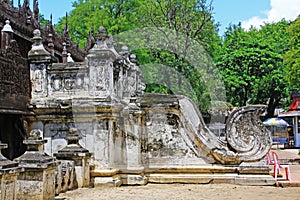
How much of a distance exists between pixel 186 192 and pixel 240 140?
80.0 inches

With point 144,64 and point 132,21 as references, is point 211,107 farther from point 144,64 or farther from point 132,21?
point 132,21

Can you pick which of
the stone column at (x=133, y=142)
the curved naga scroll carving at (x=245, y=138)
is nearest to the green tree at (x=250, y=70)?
the curved naga scroll carving at (x=245, y=138)

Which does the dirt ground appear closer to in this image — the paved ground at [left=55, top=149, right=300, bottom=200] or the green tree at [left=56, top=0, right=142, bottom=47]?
the paved ground at [left=55, top=149, right=300, bottom=200]

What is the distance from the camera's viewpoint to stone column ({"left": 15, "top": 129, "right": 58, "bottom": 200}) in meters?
6.43

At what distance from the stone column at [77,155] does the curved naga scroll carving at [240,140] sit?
2.62 m

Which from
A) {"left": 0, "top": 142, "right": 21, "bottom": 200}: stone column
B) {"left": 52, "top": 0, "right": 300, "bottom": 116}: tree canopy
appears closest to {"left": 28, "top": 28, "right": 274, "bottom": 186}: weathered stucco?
{"left": 0, "top": 142, "right": 21, "bottom": 200}: stone column

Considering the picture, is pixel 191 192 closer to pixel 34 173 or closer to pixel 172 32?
pixel 34 173

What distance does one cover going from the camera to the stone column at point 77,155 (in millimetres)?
8609

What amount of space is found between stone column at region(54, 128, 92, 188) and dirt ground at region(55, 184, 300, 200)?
0.25 metres

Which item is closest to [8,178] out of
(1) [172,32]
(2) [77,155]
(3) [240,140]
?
(2) [77,155]

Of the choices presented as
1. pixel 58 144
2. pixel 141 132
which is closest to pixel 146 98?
pixel 141 132

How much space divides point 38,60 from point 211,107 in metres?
14.4

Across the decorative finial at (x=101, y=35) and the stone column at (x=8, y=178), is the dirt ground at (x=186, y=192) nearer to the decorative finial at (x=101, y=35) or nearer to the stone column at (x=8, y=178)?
the stone column at (x=8, y=178)

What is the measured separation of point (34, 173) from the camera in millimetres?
6457
